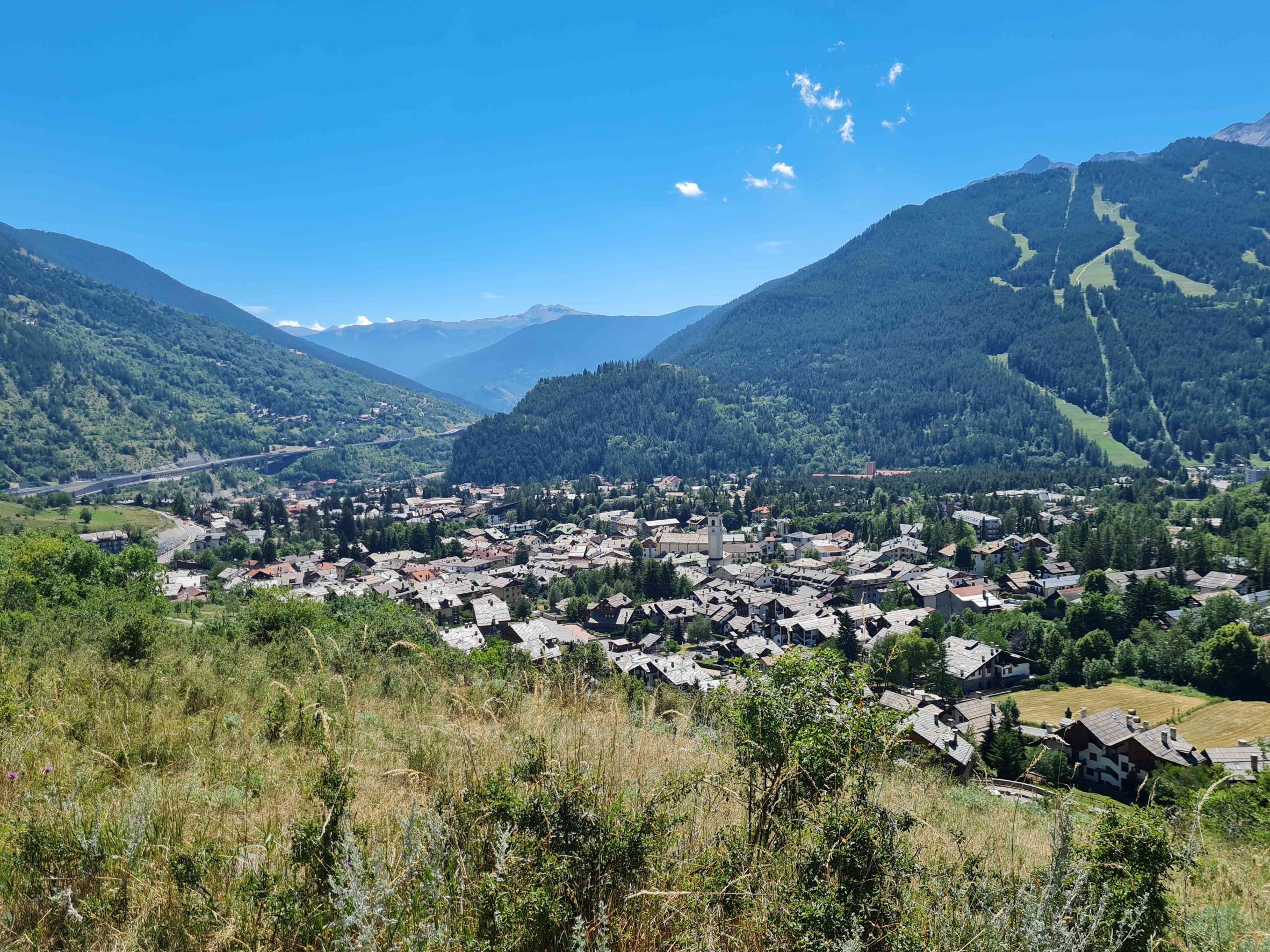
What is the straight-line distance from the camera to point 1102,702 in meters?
26.3

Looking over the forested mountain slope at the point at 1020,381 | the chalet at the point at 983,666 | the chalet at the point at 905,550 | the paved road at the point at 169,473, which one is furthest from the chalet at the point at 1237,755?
the forested mountain slope at the point at 1020,381

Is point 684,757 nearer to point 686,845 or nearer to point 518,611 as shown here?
A: point 686,845

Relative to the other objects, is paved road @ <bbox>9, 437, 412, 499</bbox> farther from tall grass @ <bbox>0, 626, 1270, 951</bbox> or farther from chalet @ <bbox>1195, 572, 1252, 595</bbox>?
chalet @ <bbox>1195, 572, 1252, 595</bbox>

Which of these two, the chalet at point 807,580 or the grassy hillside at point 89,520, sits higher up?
the grassy hillside at point 89,520

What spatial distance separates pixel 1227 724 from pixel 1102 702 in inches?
145

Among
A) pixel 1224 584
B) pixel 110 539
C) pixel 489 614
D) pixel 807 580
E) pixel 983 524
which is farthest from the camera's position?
pixel 983 524

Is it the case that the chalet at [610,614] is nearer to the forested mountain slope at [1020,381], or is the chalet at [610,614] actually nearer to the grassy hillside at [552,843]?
the grassy hillside at [552,843]

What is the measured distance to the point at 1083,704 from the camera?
86.1ft

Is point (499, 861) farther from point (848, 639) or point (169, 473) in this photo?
point (169, 473)

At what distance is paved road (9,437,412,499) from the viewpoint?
9100cm

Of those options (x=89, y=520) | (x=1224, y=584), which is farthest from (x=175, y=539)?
(x=1224, y=584)

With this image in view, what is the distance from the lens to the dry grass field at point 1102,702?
81.0 feet

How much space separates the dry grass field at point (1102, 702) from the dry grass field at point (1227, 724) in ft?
1.37

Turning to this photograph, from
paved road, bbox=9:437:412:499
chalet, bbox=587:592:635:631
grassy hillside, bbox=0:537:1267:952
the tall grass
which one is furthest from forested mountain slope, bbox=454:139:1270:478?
the tall grass
